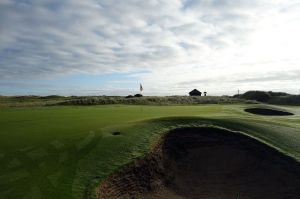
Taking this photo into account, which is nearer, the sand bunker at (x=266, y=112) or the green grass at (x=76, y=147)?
the green grass at (x=76, y=147)

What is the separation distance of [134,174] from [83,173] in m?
2.87

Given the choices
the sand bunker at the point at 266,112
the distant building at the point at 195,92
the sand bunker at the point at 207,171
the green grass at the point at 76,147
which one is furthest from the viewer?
the distant building at the point at 195,92

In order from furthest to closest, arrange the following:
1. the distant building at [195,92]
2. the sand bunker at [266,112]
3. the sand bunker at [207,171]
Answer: the distant building at [195,92] → the sand bunker at [266,112] → the sand bunker at [207,171]

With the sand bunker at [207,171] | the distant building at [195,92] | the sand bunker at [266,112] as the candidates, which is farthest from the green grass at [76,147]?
the distant building at [195,92]

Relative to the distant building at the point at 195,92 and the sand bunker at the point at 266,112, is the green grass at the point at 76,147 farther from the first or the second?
the distant building at the point at 195,92

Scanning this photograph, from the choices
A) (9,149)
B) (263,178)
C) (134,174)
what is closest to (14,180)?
(9,149)

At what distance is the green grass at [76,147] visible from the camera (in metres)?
14.3

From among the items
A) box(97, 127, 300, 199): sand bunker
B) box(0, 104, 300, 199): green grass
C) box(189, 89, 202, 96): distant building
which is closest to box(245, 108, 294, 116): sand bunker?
box(0, 104, 300, 199): green grass

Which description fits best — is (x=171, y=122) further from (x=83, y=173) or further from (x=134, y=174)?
(x=83, y=173)

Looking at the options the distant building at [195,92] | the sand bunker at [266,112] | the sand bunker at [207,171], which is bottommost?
the sand bunker at [207,171]

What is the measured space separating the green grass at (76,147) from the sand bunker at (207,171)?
35.4 inches

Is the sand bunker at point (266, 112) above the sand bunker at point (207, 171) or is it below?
above

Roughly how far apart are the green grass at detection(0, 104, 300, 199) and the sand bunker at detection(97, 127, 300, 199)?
900 millimetres

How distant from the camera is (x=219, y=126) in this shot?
79.1 ft
